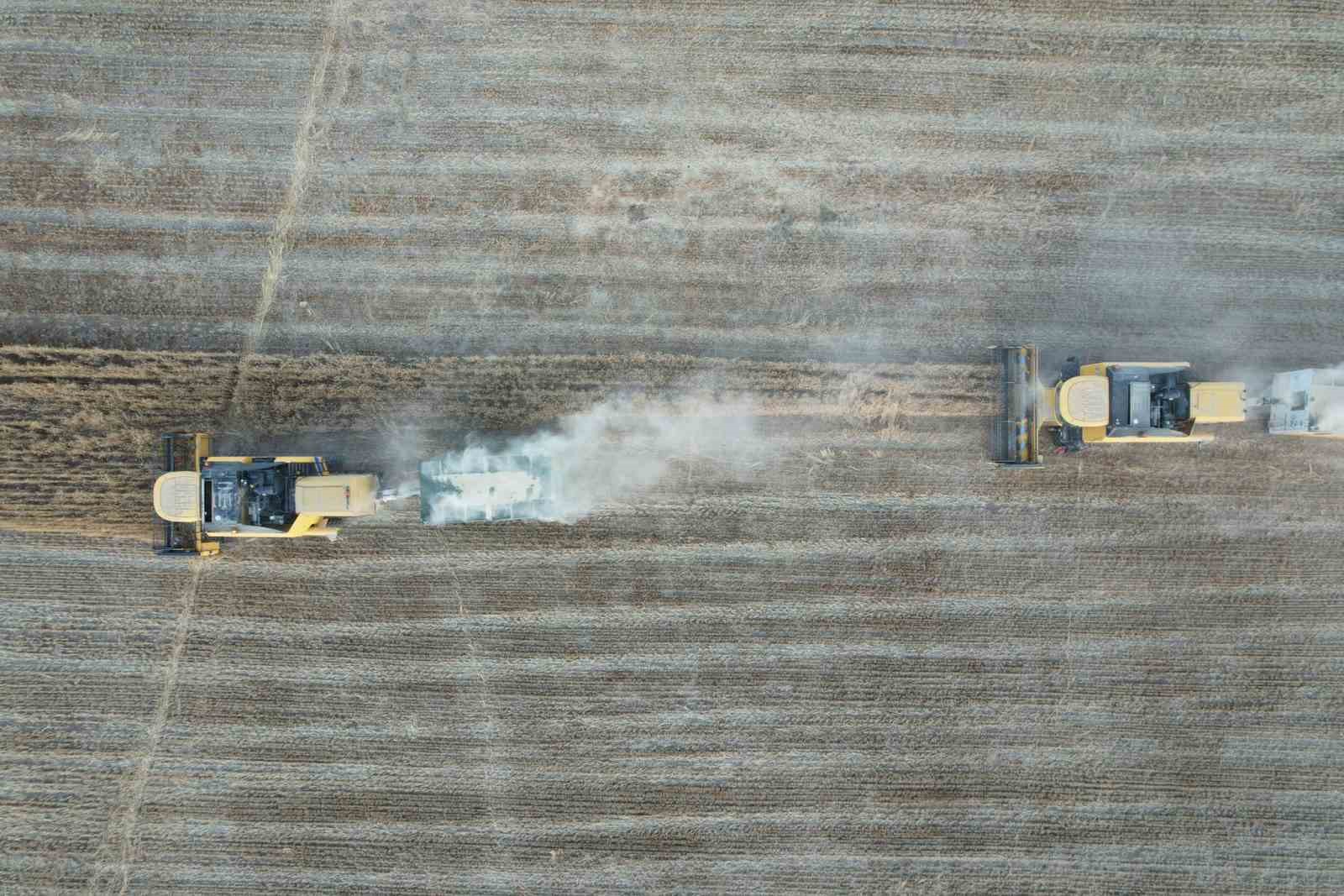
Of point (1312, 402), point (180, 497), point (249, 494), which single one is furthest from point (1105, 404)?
point (180, 497)

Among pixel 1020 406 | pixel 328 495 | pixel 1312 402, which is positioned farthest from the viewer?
pixel 1020 406

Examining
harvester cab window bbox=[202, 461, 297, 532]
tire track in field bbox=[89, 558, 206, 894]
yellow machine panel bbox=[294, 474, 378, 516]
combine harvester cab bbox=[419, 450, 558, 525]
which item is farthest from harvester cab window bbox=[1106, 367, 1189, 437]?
tire track in field bbox=[89, 558, 206, 894]

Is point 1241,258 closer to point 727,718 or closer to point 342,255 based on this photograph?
point 727,718

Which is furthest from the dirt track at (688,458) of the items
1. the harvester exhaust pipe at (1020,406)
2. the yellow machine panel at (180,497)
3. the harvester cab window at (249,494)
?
the yellow machine panel at (180,497)

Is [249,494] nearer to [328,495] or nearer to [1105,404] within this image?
[328,495]

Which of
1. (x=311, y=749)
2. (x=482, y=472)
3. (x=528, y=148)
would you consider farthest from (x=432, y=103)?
(x=311, y=749)

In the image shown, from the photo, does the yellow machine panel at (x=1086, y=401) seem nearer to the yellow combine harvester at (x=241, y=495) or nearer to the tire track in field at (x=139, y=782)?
the yellow combine harvester at (x=241, y=495)
